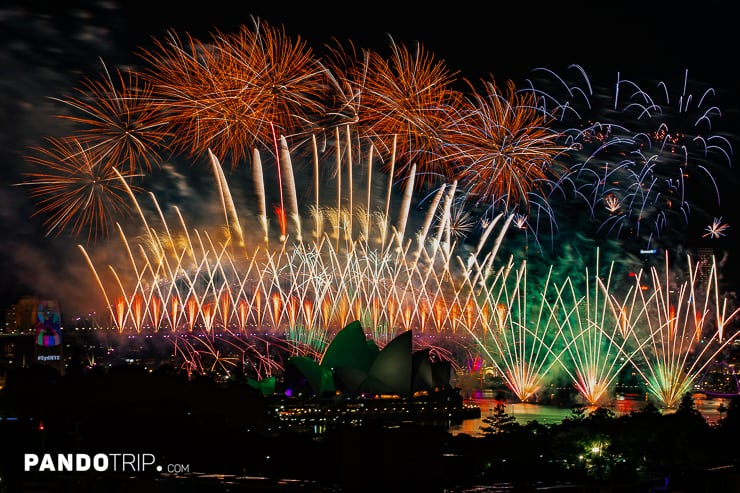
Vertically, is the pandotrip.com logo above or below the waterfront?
above

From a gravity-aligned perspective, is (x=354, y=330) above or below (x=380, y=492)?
above

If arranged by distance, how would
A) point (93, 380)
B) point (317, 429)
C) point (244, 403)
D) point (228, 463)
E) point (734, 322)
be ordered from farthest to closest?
point (734, 322)
point (317, 429)
point (244, 403)
point (93, 380)
point (228, 463)

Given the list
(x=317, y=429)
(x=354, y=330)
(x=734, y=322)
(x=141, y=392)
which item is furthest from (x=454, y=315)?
(x=734, y=322)

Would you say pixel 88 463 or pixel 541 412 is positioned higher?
pixel 88 463

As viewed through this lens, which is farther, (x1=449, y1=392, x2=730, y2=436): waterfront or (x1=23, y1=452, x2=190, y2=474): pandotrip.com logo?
(x1=449, y1=392, x2=730, y2=436): waterfront

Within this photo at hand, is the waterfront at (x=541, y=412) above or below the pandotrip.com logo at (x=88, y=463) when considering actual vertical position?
below

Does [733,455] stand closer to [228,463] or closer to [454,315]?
[228,463]

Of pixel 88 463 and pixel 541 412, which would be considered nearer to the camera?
pixel 88 463

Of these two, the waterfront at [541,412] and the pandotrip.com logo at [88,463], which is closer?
the pandotrip.com logo at [88,463]
